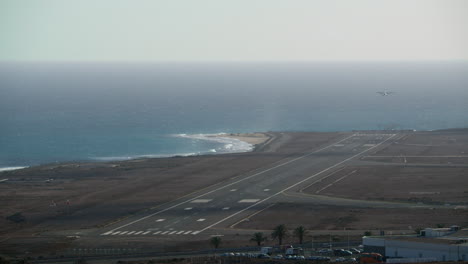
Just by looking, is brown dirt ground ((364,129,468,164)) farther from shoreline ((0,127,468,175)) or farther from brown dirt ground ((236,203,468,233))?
brown dirt ground ((236,203,468,233))

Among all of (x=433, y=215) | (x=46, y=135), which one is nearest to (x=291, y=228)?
(x=433, y=215)

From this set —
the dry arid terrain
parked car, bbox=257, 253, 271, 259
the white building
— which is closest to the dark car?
the white building

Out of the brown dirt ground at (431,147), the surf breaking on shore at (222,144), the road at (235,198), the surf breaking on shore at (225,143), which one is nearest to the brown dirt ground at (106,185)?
the road at (235,198)

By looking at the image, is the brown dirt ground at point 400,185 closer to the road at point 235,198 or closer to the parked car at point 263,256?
the road at point 235,198

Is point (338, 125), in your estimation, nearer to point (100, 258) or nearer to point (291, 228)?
point (291, 228)

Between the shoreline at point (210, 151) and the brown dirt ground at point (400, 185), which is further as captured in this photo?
the shoreline at point (210, 151)
